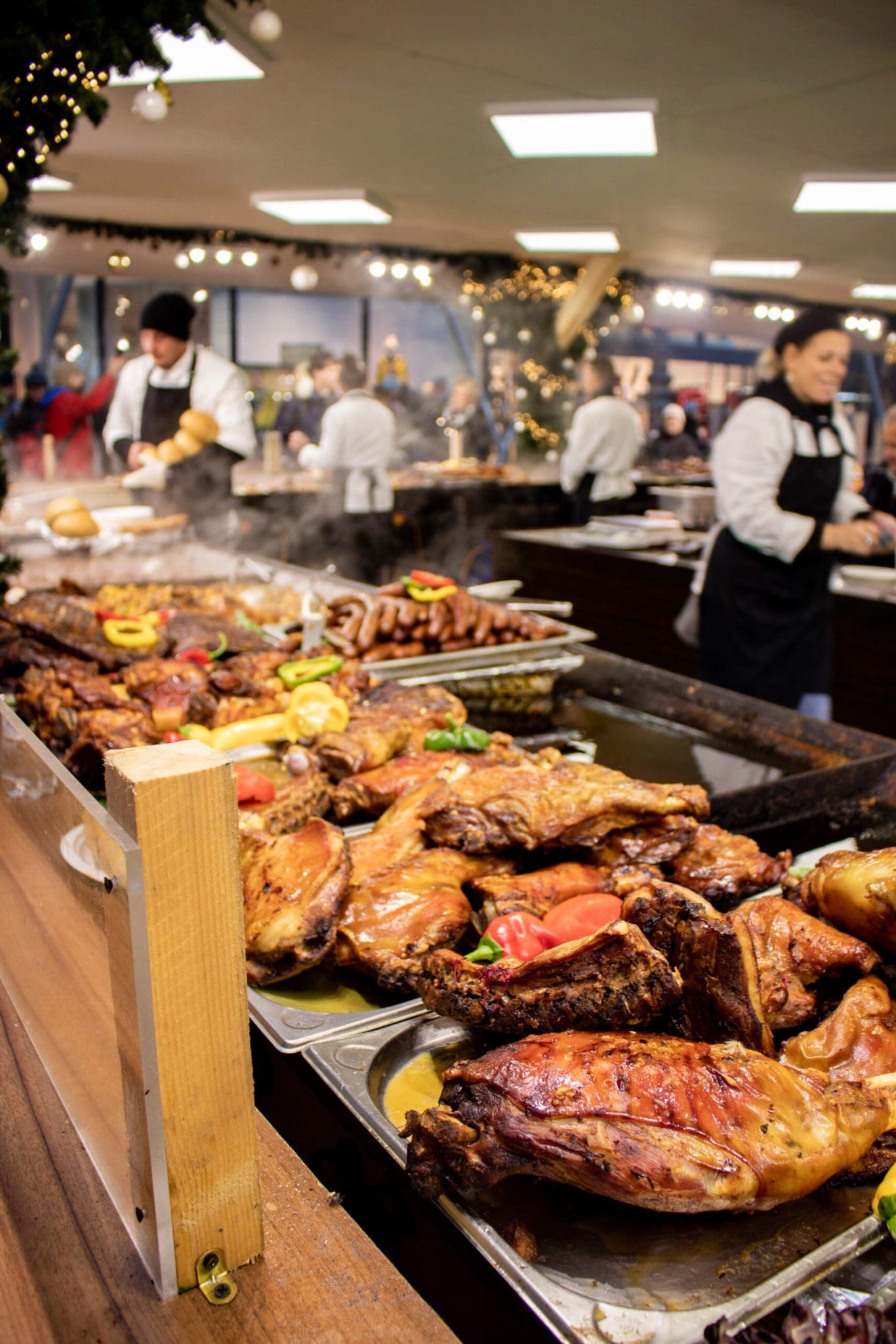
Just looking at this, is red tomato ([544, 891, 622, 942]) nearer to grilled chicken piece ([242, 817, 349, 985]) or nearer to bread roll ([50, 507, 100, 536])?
grilled chicken piece ([242, 817, 349, 985])

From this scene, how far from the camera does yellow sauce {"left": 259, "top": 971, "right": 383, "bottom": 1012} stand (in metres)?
1.51

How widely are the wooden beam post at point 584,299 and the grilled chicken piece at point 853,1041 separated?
12028 mm

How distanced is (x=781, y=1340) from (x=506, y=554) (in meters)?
6.95

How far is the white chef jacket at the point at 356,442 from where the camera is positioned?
9.45 meters

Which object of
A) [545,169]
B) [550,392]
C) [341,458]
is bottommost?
[341,458]

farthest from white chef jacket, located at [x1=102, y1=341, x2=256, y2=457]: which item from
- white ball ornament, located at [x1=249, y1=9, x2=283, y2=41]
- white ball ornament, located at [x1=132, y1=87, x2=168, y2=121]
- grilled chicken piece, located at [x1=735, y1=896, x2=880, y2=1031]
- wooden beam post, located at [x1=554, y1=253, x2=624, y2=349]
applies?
wooden beam post, located at [x1=554, y1=253, x2=624, y2=349]

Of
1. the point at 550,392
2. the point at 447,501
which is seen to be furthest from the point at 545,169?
the point at 550,392

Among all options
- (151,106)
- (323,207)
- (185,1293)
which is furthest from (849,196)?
(185,1293)

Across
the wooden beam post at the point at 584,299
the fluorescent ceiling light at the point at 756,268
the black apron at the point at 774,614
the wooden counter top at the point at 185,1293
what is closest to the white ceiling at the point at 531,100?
the fluorescent ceiling light at the point at 756,268

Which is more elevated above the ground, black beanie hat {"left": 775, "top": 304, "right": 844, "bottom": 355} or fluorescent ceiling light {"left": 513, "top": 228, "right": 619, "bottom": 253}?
fluorescent ceiling light {"left": 513, "top": 228, "right": 619, "bottom": 253}

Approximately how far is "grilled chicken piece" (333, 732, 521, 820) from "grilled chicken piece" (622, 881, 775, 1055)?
0.83 meters

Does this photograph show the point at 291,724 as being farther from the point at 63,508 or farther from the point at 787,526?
the point at 63,508

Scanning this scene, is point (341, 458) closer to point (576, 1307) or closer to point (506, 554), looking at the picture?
point (506, 554)

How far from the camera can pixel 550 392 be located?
13453mm
